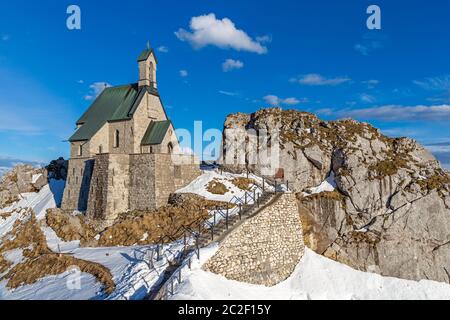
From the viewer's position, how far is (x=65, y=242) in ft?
94.6

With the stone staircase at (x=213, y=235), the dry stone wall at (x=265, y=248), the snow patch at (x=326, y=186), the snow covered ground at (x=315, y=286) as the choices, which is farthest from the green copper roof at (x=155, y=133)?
the snow covered ground at (x=315, y=286)

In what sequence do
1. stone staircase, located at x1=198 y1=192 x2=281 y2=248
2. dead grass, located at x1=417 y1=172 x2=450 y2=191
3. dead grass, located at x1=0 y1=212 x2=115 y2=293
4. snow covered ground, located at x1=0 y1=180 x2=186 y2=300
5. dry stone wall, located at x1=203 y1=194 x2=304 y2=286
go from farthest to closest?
dead grass, located at x1=417 y1=172 x2=450 y2=191 < dead grass, located at x1=0 y1=212 x2=115 y2=293 < stone staircase, located at x1=198 y1=192 x2=281 y2=248 < dry stone wall, located at x1=203 y1=194 x2=304 y2=286 < snow covered ground, located at x1=0 y1=180 x2=186 y2=300

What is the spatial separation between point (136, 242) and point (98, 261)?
3.53 metres

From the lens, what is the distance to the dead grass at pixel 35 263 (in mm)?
20589

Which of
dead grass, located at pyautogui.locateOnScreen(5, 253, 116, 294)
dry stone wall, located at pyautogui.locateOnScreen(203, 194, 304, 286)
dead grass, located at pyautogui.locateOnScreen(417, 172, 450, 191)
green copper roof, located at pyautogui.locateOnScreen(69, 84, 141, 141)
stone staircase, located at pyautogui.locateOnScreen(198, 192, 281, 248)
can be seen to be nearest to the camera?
dry stone wall, located at pyautogui.locateOnScreen(203, 194, 304, 286)

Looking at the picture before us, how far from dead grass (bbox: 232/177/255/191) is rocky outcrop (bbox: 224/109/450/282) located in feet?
10.3

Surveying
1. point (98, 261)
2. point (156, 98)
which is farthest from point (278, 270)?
point (156, 98)

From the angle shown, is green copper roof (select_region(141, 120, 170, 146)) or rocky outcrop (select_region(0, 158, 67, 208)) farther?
rocky outcrop (select_region(0, 158, 67, 208))

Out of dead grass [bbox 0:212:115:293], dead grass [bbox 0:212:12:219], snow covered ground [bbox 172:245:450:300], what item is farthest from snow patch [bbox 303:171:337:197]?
dead grass [bbox 0:212:12:219]

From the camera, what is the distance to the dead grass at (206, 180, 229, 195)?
97.7 ft

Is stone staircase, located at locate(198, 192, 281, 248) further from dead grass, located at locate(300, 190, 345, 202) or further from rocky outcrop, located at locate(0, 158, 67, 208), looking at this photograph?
rocky outcrop, located at locate(0, 158, 67, 208)

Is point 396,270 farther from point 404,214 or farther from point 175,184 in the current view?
point 175,184

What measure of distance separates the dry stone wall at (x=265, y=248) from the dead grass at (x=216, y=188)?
712 cm

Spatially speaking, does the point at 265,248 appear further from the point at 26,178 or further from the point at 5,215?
the point at 26,178
